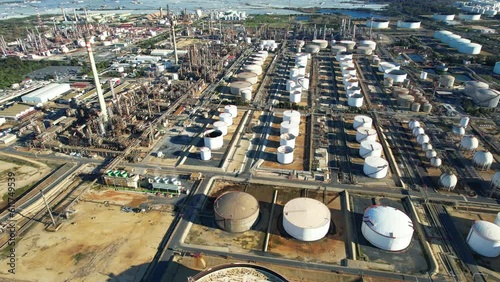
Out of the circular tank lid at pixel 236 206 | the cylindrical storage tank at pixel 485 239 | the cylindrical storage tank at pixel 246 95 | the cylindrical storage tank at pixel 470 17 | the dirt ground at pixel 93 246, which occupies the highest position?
the cylindrical storage tank at pixel 470 17

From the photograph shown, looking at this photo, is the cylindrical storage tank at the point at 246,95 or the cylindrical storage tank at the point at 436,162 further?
the cylindrical storage tank at the point at 246,95

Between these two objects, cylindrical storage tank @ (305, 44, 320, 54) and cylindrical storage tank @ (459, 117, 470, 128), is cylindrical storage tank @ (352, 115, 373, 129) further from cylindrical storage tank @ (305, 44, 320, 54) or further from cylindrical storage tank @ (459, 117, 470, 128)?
cylindrical storage tank @ (305, 44, 320, 54)

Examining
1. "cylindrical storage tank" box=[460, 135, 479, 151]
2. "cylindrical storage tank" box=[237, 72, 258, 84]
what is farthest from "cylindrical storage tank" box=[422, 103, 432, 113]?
"cylindrical storage tank" box=[237, 72, 258, 84]

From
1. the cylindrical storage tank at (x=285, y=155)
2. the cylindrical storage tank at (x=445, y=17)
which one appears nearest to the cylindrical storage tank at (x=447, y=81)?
the cylindrical storage tank at (x=285, y=155)

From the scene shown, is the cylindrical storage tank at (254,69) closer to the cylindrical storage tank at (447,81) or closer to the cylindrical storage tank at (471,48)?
the cylindrical storage tank at (447,81)

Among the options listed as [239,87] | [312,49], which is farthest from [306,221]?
[312,49]

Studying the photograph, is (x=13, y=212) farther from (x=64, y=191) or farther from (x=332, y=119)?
(x=332, y=119)
